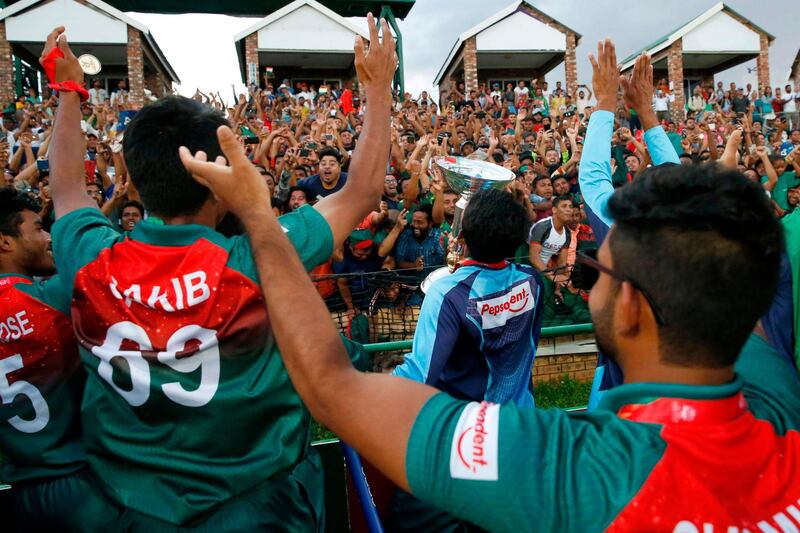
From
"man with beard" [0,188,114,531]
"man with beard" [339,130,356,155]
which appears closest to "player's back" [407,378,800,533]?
"man with beard" [0,188,114,531]

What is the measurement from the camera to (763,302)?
3.85 feet

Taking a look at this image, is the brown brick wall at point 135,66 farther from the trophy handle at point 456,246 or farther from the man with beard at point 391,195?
the trophy handle at point 456,246

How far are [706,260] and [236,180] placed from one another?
Result: 87 centimetres

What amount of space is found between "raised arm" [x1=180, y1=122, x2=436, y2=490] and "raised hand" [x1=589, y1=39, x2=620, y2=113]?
2015 mm

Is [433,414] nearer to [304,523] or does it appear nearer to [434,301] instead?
[304,523]

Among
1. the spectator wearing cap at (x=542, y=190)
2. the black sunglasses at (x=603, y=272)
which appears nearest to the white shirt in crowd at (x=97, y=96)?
the spectator wearing cap at (x=542, y=190)

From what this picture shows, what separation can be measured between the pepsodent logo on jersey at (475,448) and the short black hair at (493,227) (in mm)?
1918

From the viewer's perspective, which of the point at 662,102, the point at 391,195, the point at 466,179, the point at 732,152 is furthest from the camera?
the point at 662,102

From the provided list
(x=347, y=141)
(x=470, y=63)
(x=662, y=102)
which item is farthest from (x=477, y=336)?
(x=470, y=63)

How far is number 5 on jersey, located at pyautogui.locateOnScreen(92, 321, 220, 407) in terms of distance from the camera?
1.63m

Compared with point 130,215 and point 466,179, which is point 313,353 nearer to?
point 466,179

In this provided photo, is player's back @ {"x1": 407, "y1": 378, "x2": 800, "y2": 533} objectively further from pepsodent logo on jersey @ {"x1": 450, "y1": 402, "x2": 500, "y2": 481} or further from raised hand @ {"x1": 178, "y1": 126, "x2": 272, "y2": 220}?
raised hand @ {"x1": 178, "y1": 126, "x2": 272, "y2": 220}

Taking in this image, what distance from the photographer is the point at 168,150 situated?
5.66ft

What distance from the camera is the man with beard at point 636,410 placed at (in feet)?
3.55
